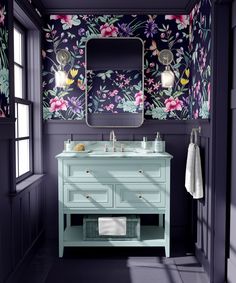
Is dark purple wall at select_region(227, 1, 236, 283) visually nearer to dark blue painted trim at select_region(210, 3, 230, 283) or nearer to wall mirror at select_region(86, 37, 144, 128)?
dark blue painted trim at select_region(210, 3, 230, 283)

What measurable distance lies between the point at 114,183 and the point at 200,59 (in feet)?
4.60

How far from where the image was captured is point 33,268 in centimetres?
308

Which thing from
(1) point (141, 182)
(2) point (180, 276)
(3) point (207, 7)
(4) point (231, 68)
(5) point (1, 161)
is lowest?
(2) point (180, 276)

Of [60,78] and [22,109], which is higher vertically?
[60,78]

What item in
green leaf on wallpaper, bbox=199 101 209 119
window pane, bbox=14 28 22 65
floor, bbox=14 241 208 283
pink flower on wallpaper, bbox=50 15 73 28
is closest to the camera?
floor, bbox=14 241 208 283

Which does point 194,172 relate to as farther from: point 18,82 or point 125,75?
point 18,82

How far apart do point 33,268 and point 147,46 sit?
2487 millimetres

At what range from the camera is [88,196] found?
3.25 m

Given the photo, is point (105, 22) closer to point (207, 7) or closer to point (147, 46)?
point (147, 46)

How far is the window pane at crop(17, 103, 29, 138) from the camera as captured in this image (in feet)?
11.1

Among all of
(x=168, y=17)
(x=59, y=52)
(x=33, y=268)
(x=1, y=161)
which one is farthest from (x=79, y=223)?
(x=168, y=17)

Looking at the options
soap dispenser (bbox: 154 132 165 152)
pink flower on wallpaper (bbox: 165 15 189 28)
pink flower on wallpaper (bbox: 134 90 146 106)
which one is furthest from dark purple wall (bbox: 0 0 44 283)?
pink flower on wallpaper (bbox: 165 15 189 28)

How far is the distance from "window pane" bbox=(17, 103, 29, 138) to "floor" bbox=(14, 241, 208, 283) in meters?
1.17

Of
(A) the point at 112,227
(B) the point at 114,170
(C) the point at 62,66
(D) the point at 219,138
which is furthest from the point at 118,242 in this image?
(C) the point at 62,66
